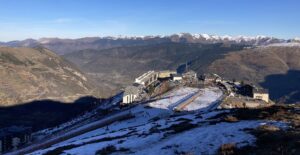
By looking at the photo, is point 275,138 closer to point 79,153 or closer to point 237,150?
point 237,150

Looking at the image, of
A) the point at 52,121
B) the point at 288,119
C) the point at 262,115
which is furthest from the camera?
the point at 52,121

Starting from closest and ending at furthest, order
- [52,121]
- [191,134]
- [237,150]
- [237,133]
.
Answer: [237,150] < [237,133] < [191,134] < [52,121]

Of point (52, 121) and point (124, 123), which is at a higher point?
point (124, 123)

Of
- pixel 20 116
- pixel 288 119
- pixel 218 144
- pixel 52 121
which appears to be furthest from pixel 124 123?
pixel 20 116

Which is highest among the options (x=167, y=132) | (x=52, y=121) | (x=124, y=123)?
(x=167, y=132)

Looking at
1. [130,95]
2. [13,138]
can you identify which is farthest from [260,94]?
[13,138]


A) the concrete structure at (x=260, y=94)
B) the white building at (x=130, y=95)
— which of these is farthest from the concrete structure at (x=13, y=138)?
the concrete structure at (x=260, y=94)

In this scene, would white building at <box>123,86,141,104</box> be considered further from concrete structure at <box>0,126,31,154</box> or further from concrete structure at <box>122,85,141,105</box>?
concrete structure at <box>0,126,31,154</box>

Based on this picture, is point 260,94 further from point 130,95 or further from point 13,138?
point 13,138

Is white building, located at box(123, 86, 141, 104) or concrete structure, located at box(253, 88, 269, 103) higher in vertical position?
concrete structure, located at box(253, 88, 269, 103)

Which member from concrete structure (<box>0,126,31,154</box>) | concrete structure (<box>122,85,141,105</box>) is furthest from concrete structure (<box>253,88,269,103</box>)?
concrete structure (<box>0,126,31,154</box>)

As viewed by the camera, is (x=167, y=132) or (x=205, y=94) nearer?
(x=167, y=132)
